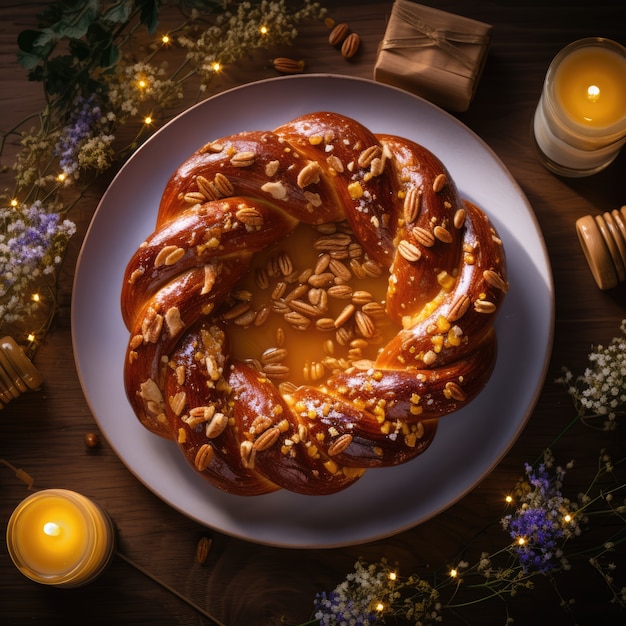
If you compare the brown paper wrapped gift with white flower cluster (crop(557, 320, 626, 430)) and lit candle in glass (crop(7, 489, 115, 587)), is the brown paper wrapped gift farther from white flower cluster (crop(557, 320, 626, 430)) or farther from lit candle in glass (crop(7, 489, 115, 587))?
lit candle in glass (crop(7, 489, 115, 587))

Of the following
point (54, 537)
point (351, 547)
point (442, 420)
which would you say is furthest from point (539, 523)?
point (54, 537)

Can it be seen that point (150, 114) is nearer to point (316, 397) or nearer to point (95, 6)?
point (95, 6)

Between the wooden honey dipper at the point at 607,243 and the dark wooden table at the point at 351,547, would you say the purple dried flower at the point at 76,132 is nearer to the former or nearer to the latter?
the dark wooden table at the point at 351,547

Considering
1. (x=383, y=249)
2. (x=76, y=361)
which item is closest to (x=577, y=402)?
(x=383, y=249)

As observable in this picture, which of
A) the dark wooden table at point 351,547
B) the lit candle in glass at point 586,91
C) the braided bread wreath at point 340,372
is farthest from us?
the dark wooden table at point 351,547

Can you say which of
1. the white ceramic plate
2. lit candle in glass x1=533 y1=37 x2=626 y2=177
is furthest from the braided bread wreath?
lit candle in glass x1=533 y1=37 x2=626 y2=177

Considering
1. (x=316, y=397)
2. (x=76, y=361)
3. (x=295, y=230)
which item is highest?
(x=295, y=230)

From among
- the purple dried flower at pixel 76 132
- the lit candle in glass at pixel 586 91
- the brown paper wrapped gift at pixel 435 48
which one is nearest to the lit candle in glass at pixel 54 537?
the purple dried flower at pixel 76 132
